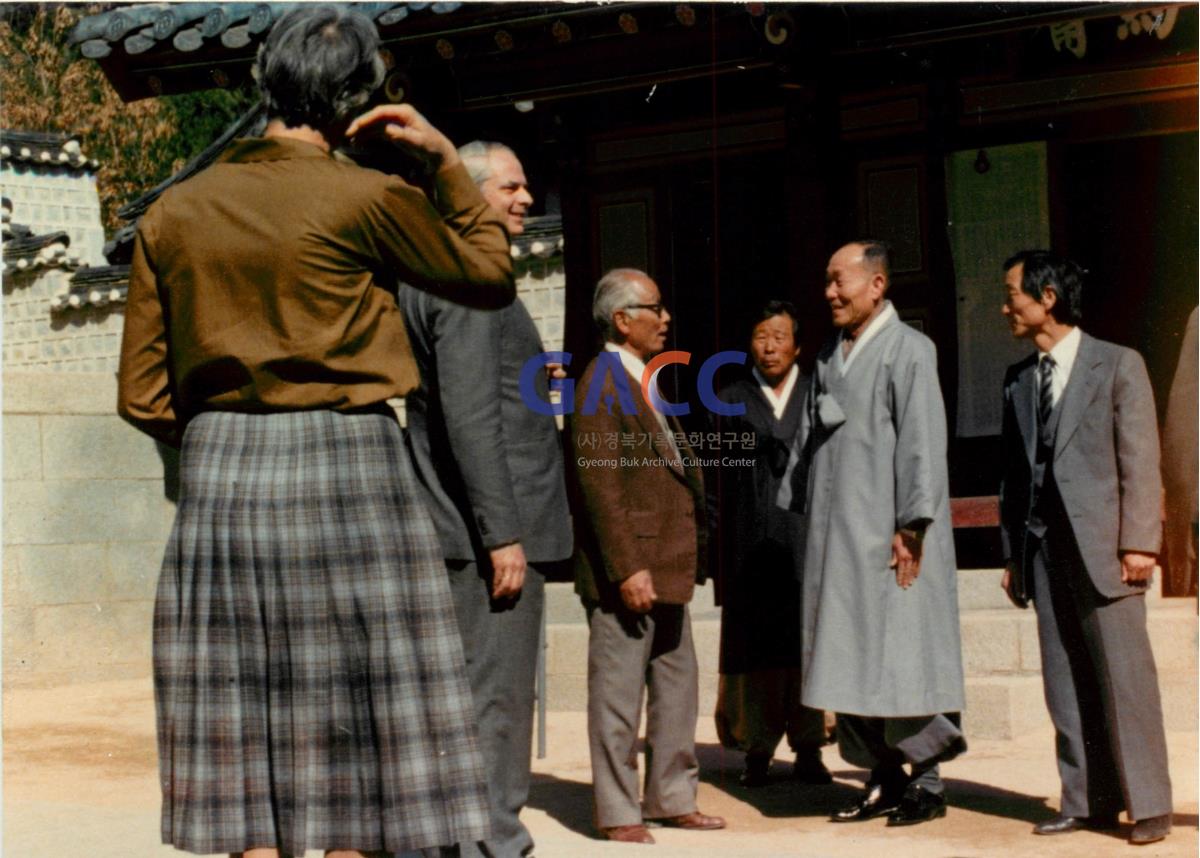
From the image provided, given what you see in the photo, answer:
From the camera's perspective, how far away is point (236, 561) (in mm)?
3318

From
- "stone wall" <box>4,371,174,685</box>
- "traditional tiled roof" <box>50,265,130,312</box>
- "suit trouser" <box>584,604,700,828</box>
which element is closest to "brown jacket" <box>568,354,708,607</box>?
"suit trouser" <box>584,604,700,828</box>

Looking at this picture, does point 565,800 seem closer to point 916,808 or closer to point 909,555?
point 916,808

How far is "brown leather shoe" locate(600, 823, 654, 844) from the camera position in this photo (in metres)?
5.74

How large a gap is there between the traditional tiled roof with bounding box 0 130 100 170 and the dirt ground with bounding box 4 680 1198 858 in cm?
960

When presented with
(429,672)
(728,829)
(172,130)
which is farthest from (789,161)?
(172,130)

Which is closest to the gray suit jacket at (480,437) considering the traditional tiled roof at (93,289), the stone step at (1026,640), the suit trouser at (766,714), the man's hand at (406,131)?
the man's hand at (406,131)

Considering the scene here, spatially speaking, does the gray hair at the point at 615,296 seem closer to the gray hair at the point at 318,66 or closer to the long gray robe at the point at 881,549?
the long gray robe at the point at 881,549

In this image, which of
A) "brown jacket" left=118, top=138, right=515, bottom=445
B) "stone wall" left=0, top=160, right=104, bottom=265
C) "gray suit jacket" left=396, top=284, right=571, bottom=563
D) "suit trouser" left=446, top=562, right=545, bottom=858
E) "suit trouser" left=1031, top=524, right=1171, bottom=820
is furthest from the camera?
"stone wall" left=0, top=160, right=104, bottom=265

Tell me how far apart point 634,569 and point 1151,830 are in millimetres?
1897

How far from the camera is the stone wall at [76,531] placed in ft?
35.7

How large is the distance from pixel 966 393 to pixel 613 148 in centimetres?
272

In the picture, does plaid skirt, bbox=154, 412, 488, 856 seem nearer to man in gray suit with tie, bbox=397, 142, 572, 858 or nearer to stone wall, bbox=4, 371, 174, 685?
man in gray suit with tie, bbox=397, 142, 572, 858

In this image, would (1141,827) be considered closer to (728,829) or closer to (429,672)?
(728,829)

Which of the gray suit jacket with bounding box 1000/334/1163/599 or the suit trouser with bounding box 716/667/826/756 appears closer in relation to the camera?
the gray suit jacket with bounding box 1000/334/1163/599
